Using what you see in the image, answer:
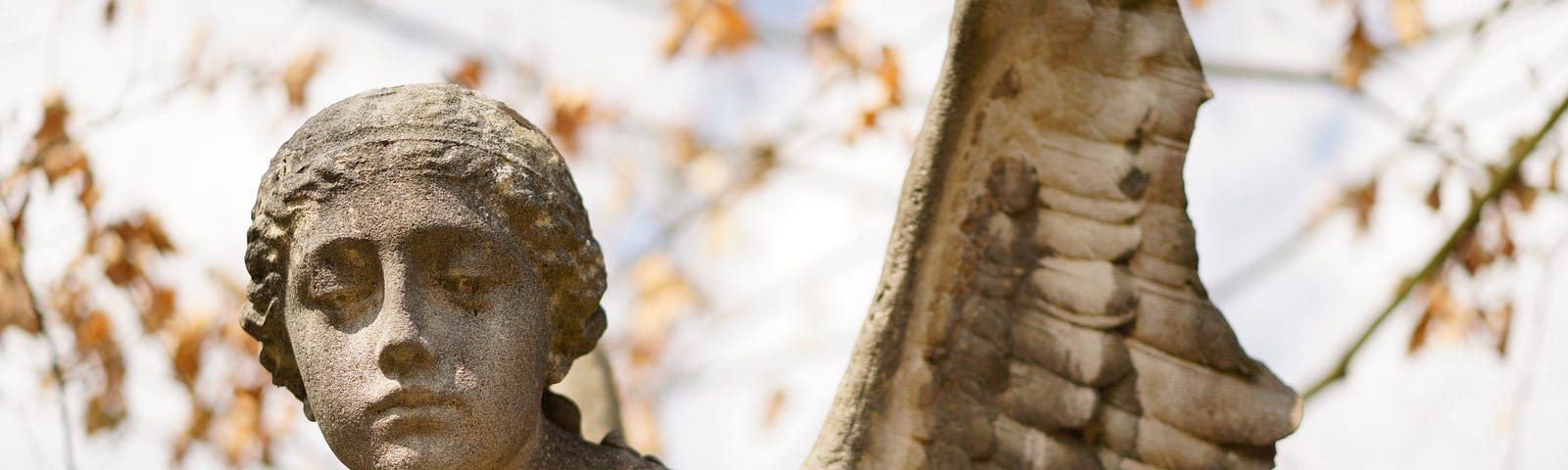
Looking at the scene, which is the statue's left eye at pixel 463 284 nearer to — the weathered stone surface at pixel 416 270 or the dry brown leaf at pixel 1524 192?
the weathered stone surface at pixel 416 270

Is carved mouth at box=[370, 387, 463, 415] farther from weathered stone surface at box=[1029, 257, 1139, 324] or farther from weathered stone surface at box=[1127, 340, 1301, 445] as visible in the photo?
weathered stone surface at box=[1127, 340, 1301, 445]

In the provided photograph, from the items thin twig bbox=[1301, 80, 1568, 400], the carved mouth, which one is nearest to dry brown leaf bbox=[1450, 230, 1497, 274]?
thin twig bbox=[1301, 80, 1568, 400]

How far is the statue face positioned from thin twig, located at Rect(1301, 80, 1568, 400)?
377 cm

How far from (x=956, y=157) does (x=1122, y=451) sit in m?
0.64

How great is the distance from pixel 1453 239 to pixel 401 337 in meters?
4.29

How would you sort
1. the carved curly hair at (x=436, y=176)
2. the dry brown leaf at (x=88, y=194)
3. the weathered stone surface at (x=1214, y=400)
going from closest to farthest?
the carved curly hair at (x=436, y=176) < the weathered stone surface at (x=1214, y=400) < the dry brown leaf at (x=88, y=194)

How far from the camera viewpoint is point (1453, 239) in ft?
20.7

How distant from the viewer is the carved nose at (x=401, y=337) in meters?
3.10

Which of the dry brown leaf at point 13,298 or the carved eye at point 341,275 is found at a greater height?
the dry brown leaf at point 13,298

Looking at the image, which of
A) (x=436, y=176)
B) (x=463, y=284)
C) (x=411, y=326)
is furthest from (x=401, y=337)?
(x=436, y=176)

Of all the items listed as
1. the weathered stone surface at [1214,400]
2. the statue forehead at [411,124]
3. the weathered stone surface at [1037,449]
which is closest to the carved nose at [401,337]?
the statue forehead at [411,124]

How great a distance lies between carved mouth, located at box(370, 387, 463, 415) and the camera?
10.2 feet

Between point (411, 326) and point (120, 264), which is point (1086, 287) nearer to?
point (411, 326)

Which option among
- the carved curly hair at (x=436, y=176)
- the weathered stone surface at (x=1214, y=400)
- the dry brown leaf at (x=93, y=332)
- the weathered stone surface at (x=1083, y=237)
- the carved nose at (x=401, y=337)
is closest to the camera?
the carved nose at (x=401, y=337)
